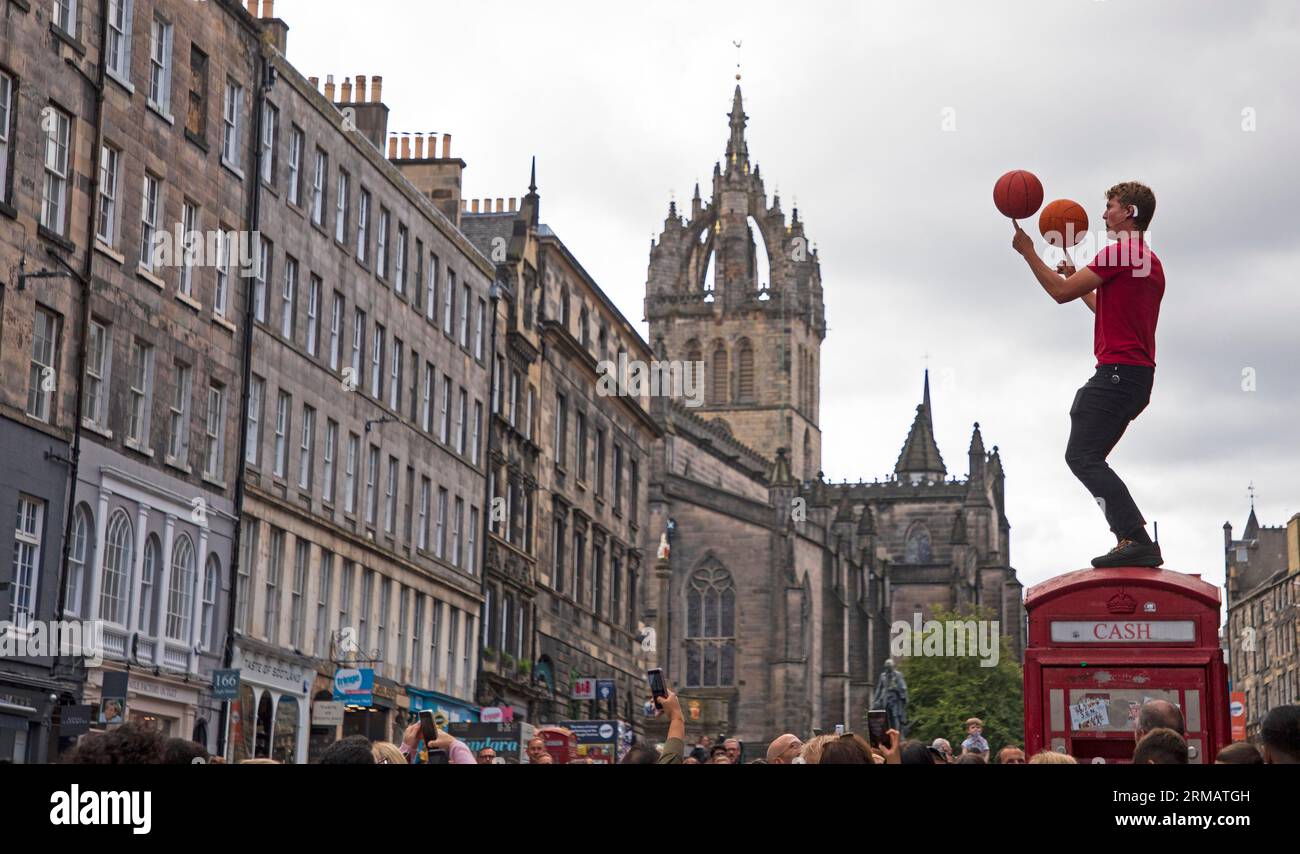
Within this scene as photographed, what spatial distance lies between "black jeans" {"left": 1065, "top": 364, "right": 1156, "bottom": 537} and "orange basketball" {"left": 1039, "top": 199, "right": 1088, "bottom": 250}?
A: 2.62 ft

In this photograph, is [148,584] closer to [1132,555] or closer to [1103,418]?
Result: [1132,555]

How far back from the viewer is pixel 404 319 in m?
44.8

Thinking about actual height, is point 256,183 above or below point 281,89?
below

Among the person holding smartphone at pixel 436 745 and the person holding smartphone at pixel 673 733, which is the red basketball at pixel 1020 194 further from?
the person holding smartphone at pixel 436 745

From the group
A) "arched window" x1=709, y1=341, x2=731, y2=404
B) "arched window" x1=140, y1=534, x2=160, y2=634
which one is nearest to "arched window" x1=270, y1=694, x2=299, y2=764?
"arched window" x1=140, y1=534, x2=160, y2=634

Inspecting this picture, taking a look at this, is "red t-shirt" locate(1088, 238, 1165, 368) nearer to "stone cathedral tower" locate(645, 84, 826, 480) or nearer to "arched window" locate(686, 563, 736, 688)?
"arched window" locate(686, 563, 736, 688)

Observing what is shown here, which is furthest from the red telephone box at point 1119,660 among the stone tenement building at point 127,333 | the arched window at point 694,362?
the arched window at point 694,362

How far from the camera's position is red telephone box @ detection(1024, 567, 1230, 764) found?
10742 millimetres

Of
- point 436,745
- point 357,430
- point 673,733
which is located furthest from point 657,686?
point 357,430

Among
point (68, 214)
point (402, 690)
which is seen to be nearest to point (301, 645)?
point (402, 690)

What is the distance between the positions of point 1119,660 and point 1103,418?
1.64m

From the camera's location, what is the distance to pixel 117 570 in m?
30.7
